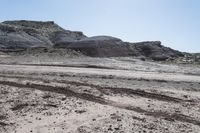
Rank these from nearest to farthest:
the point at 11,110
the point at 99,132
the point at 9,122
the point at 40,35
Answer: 1. the point at 99,132
2. the point at 9,122
3. the point at 11,110
4. the point at 40,35

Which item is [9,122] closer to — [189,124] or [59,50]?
[189,124]

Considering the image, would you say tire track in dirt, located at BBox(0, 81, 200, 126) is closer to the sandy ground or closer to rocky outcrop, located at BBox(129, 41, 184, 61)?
the sandy ground

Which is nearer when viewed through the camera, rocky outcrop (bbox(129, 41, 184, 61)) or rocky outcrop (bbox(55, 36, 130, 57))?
rocky outcrop (bbox(55, 36, 130, 57))

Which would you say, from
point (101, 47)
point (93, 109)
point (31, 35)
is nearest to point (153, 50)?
point (101, 47)

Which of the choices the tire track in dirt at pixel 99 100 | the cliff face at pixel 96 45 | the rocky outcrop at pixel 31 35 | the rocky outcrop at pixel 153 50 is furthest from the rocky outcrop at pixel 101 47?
the tire track in dirt at pixel 99 100

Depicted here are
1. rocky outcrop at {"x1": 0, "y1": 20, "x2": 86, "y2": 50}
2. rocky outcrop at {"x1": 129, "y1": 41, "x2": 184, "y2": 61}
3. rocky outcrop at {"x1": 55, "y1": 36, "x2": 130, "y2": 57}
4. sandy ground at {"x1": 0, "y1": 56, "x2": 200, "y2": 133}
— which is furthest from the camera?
rocky outcrop at {"x1": 0, "y1": 20, "x2": 86, "y2": 50}

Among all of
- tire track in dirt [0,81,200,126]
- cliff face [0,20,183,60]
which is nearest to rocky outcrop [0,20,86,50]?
cliff face [0,20,183,60]

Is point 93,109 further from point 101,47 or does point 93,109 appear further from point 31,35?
point 31,35

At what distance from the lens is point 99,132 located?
8.18 metres

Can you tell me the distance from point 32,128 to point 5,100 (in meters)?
3.00

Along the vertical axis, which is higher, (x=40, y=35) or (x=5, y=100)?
(x=40, y=35)

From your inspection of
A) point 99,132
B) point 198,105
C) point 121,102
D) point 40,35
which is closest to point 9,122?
point 99,132

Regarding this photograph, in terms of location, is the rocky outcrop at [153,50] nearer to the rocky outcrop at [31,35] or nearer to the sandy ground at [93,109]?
the rocky outcrop at [31,35]

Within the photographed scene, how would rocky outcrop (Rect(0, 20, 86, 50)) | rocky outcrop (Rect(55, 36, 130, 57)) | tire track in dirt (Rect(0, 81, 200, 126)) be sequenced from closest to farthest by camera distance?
tire track in dirt (Rect(0, 81, 200, 126)), rocky outcrop (Rect(55, 36, 130, 57)), rocky outcrop (Rect(0, 20, 86, 50))
